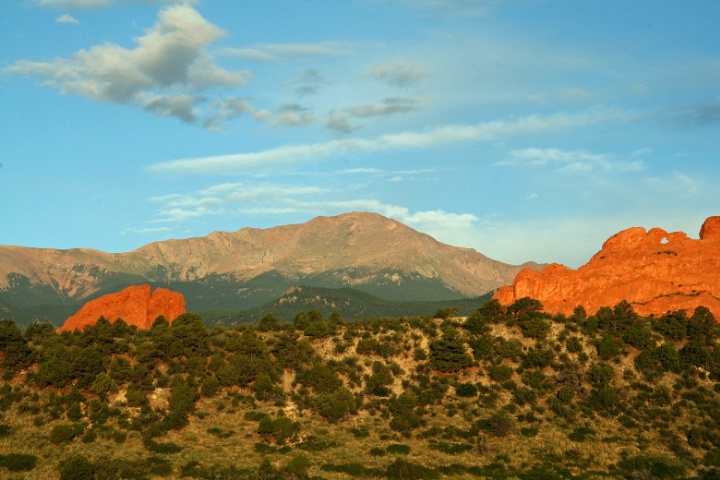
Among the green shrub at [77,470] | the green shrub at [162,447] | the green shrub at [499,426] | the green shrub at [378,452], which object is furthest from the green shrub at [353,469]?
the green shrub at [77,470]

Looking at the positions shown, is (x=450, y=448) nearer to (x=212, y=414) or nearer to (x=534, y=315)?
(x=212, y=414)

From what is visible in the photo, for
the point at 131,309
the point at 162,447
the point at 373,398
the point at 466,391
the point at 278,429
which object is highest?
the point at 131,309

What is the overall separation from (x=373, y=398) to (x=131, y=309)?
49.0m

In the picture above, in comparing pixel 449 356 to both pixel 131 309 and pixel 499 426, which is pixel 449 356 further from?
pixel 131 309

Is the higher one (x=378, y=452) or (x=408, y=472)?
(x=378, y=452)

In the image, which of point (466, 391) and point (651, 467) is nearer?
point (651, 467)

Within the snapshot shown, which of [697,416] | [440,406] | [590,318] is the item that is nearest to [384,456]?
[440,406]

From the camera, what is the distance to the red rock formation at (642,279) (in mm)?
102125

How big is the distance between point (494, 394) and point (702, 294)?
40762 millimetres

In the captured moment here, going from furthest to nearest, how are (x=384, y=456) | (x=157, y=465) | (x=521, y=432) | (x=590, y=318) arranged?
(x=590, y=318)
(x=521, y=432)
(x=384, y=456)
(x=157, y=465)

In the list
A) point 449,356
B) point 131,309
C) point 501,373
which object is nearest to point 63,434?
point 131,309

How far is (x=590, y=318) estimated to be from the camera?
97.8 m

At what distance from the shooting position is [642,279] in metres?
105

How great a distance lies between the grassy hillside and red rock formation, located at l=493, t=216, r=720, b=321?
18.3ft
